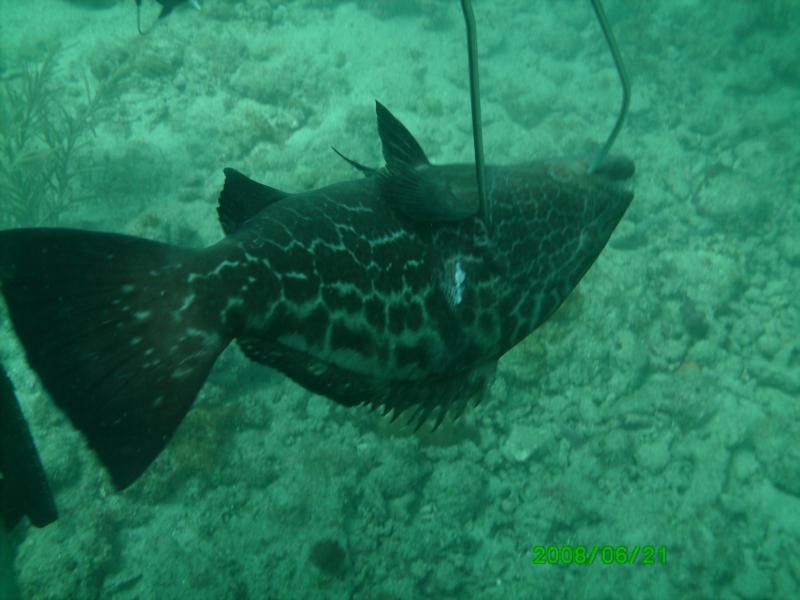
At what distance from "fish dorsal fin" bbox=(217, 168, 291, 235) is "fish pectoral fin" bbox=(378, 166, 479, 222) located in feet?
1.90

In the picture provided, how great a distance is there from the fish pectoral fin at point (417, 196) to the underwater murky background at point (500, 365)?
4.03 meters

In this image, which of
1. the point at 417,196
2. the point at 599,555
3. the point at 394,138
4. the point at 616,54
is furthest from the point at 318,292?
the point at 599,555

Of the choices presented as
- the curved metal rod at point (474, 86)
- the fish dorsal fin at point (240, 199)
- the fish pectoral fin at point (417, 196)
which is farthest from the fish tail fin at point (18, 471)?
the curved metal rod at point (474, 86)

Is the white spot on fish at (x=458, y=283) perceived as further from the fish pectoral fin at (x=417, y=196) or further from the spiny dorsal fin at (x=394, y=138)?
the spiny dorsal fin at (x=394, y=138)

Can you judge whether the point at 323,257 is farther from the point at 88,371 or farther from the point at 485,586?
the point at 485,586

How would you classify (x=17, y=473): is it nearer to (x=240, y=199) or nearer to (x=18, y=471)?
(x=18, y=471)

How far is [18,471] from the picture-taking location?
2.55m

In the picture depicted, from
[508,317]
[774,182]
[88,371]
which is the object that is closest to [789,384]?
[774,182]

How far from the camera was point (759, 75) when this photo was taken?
13836mm

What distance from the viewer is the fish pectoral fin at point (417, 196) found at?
1986 mm

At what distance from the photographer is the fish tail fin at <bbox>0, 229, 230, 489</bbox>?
1.48 meters

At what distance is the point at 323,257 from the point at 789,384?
355 inches

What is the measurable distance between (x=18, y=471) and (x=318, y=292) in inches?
83.9

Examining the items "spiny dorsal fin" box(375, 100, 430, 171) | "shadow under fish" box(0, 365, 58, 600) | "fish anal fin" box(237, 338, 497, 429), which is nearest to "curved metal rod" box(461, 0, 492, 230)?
"spiny dorsal fin" box(375, 100, 430, 171)
